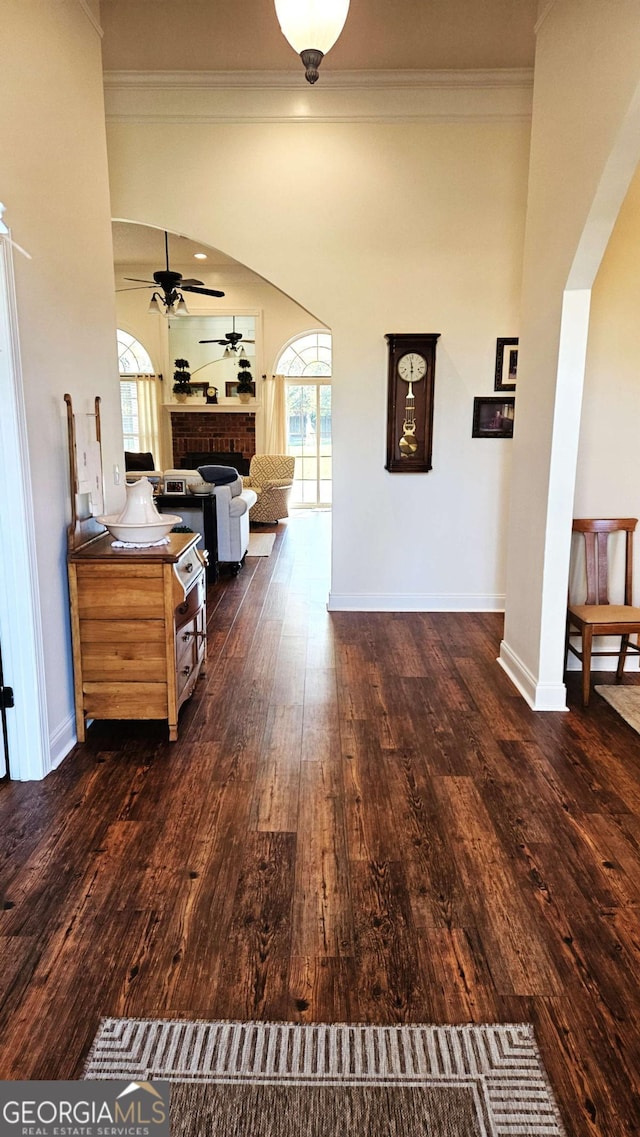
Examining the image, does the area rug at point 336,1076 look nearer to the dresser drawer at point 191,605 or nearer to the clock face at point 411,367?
the dresser drawer at point 191,605

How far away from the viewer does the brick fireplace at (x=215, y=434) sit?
11234 millimetres

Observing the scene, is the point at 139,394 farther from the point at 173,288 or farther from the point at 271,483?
the point at 173,288

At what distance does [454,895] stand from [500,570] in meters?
3.49

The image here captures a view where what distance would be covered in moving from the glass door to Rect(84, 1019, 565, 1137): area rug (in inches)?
382

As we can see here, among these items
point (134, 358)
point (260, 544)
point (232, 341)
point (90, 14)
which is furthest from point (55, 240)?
point (134, 358)

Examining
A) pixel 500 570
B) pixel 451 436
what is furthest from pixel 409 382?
pixel 500 570

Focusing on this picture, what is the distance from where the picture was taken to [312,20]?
234 cm

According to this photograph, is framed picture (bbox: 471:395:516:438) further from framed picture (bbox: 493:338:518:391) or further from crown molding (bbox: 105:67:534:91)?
crown molding (bbox: 105:67:534:91)

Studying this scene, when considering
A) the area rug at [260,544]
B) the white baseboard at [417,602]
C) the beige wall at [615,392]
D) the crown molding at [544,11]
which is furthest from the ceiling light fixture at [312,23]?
the area rug at [260,544]

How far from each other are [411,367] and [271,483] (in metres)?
4.94

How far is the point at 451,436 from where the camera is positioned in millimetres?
5293

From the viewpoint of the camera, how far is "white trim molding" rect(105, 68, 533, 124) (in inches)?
186

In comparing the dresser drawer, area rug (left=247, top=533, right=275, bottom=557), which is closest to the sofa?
area rug (left=247, top=533, right=275, bottom=557)

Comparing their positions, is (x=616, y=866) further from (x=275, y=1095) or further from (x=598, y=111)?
(x=598, y=111)
